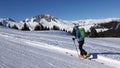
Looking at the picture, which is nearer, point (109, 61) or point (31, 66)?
point (31, 66)

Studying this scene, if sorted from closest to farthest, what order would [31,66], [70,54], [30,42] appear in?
1. [31,66]
2. [70,54]
3. [30,42]

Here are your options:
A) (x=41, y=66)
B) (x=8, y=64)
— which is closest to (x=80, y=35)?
(x=41, y=66)

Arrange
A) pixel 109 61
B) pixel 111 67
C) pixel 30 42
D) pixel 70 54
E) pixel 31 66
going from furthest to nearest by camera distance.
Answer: pixel 30 42 → pixel 70 54 → pixel 109 61 → pixel 111 67 → pixel 31 66

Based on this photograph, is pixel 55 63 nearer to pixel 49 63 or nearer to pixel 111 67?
pixel 49 63

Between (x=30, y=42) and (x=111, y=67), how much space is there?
11.4 metres

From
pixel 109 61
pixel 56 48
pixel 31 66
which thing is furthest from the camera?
pixel 56 48

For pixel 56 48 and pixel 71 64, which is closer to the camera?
pixel 71 64

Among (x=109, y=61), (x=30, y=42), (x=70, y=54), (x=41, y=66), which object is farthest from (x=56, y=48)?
(x=41, y=66)

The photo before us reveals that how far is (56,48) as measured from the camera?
20.3 m

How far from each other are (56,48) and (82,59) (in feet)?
15.4

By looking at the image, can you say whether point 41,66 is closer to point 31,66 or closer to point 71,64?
point 31,66

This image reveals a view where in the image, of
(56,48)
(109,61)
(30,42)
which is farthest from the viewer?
(30,42)

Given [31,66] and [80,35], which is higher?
[80,35]

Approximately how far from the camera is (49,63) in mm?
13883
